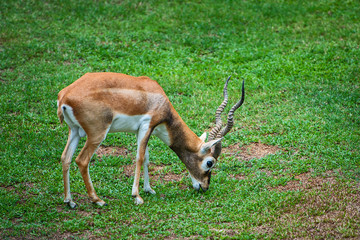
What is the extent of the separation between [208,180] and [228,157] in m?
1.28

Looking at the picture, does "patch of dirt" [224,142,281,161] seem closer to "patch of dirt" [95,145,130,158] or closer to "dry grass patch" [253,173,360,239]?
"dry grass patch" [253,173,360,239]

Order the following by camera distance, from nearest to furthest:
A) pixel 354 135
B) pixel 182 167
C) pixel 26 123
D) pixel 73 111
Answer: pixel 73 111 < pixel 182 167 < pixel 354 135 < pixel 26 123

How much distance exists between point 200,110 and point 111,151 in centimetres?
249

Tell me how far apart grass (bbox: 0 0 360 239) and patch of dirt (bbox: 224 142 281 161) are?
7 centimetres

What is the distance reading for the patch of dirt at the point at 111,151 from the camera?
8891 mm

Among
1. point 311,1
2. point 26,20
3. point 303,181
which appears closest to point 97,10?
point 26,20

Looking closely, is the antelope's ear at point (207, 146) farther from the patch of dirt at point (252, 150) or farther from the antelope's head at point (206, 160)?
the patch of dirt at point (252, 150)

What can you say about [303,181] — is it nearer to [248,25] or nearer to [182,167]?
[182,167]

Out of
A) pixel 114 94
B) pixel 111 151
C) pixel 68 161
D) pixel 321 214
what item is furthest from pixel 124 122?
pixel 321 214

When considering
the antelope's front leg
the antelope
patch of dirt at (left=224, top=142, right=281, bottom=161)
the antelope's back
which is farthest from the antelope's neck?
patch of dirt at (left=224, top=142, right=281, bottom=161)

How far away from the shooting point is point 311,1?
1636 centimetres

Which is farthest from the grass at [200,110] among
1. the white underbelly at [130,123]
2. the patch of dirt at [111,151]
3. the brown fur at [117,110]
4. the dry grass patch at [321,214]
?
the white underbelly at [130,123]

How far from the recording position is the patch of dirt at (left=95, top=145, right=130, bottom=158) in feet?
29.2

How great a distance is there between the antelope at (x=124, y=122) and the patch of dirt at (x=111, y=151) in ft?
4.75
